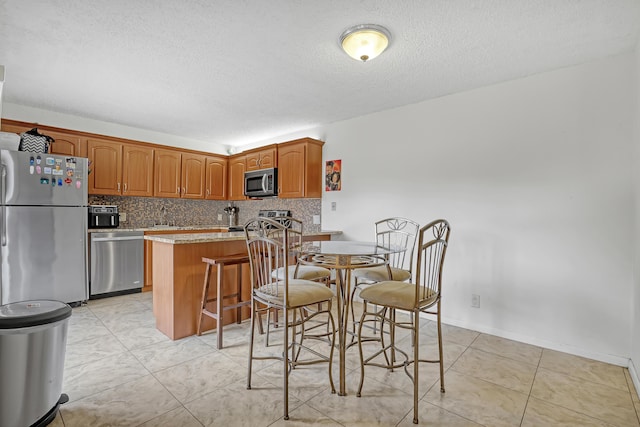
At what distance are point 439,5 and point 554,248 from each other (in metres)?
2.09

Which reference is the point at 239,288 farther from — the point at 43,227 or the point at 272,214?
the point at 43,227

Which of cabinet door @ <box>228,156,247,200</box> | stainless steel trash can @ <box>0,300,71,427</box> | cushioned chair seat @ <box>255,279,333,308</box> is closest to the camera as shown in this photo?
stainless steel trash can @ <box>0,300,71,427</box>

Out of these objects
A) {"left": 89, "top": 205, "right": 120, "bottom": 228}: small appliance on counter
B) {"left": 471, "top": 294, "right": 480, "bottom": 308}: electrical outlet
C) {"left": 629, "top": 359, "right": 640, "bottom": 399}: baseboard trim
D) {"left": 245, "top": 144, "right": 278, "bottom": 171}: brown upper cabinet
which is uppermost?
{"left": 245, "top": 144, "right": 278, "bottom": 171}: brown upper cabinet

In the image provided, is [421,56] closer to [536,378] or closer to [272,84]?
[272,84]

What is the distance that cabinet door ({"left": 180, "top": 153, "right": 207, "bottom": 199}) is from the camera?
4.87 m

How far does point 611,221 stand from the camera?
2.29m

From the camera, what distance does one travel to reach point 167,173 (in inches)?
184

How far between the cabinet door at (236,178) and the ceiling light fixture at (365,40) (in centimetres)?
333

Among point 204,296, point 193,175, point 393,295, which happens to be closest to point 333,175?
point 204,296

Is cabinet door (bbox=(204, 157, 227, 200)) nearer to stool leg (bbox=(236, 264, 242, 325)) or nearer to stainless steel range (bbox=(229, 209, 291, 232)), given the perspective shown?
stainless steel range (bbox=(229, 209, 291, 232))

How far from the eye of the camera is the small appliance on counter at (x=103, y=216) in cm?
389

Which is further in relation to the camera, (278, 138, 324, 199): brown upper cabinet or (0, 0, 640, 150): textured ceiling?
(278, 138, 324, 199): brown upper cabinet

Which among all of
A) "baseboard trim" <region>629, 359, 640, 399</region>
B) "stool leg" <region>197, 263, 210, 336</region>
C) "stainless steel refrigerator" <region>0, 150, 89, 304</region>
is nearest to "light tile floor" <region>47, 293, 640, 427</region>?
"baseboard trim" <region>629, 359, 640, 399</region>

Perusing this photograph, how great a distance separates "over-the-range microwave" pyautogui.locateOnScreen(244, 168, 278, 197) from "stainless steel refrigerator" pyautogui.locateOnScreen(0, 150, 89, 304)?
2073 millimetres
